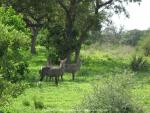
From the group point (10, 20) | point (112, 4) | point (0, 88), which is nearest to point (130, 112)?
point (0, 88)

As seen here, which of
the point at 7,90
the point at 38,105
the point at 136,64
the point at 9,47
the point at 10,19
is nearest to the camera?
the point at 7,90

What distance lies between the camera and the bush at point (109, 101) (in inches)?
546

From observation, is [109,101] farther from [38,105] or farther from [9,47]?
[38,105]

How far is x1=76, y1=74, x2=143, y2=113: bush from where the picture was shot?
13.9 m

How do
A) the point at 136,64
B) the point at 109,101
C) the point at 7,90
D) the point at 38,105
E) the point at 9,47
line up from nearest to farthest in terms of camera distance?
1. the point at 7,90
2. the point at 9,47
3. the point at 109,101
4. the point at 38,105
5. the point at 136,64

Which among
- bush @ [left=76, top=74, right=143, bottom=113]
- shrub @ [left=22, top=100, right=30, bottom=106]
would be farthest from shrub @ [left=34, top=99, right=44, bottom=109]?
bush @ [left=76, top=74, right=143, bottom=113]

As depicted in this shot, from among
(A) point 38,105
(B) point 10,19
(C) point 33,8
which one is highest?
(C) point 33,8

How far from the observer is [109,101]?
45.5 ft

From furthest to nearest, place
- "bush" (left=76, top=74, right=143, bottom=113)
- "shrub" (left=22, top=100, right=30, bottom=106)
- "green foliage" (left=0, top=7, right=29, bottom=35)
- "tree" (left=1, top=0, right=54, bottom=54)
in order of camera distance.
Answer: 1. "tree" (left=1, top=0, right=54, bottom=54)
2. "shrub" (left=22, top=100, right=30, bottom=106)
3. "green foliage" (left=0, top=7, right=29, bottom=35)
4. "bush" (left=76, top=74, right=143, bottom=113)

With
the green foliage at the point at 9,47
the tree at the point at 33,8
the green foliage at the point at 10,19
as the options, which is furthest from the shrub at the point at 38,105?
the tree at the point at 33,8

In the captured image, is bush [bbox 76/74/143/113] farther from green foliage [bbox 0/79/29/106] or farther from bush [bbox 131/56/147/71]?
bush [bbox 131/56/147/71]

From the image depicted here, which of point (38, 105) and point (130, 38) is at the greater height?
point (130, 38)

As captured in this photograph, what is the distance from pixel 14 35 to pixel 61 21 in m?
29.2

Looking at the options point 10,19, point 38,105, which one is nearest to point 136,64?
point 38,105
